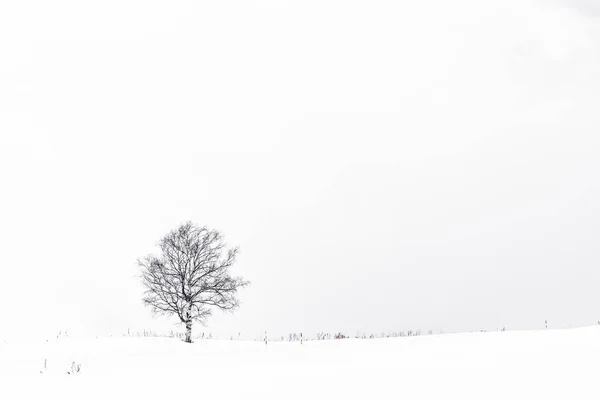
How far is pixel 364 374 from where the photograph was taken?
12.5m

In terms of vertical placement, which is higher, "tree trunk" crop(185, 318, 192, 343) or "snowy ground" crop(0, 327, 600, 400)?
"tree trunk" crop(185, 318, 192, 343)

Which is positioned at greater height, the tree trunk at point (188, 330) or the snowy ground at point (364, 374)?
the tree trunk at point (188, 330)

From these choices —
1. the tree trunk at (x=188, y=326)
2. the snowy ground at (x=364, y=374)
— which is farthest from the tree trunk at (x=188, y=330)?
the snowy ground at (x=364, y=374)

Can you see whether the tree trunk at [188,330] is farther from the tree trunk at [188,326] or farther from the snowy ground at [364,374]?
the snowy ground at [364,374]

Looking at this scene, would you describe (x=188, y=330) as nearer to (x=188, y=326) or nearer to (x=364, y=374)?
(x=188, y=326)

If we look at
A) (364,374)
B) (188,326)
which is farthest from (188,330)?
(364,374)

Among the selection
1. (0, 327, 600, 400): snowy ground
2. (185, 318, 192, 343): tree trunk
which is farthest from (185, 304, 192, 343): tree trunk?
(0, 327, 600, 400): snowy ground

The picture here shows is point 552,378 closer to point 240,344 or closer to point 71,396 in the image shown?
point 71,396

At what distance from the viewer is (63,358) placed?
19.4m

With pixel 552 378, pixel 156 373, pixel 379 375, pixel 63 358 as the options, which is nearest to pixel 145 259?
pixel 63 358

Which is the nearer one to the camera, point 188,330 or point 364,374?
point 364,374

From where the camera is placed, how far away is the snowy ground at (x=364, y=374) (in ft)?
34.8

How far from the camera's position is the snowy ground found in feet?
34.8

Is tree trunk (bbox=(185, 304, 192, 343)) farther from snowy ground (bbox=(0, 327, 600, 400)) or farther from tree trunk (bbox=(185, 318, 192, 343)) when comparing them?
snowy ground (bbox=(0, 327, 600, 400))
